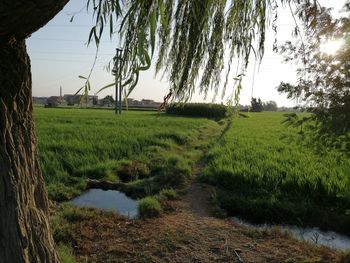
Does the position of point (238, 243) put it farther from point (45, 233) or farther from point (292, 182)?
point (292, 182)

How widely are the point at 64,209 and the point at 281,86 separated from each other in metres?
3.60

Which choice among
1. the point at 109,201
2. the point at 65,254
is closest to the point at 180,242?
the point at 65,254

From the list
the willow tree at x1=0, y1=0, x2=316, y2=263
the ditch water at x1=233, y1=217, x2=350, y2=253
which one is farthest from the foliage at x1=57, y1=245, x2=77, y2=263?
the ditch water at x1=233, y1=217, x2=350, y2=253

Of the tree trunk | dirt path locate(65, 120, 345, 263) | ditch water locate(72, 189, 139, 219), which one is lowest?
ditch water locate(72, 189, 139, 219)

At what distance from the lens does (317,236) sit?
18.4 feet

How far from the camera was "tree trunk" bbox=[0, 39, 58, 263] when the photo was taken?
1936mm

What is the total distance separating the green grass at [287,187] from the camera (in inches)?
263

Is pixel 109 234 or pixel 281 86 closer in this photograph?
pixel 281 86

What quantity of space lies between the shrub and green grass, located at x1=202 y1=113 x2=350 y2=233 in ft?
4.61

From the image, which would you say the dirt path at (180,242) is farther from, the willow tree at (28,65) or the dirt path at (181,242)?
the willow tree at (28,65)

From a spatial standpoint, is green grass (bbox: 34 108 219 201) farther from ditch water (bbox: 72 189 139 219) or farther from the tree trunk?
the tree trunk

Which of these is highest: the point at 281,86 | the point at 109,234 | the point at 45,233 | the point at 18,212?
the point at 281,86

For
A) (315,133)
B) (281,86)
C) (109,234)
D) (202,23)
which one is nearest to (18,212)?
(202,23)

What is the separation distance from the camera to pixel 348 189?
7.32m
